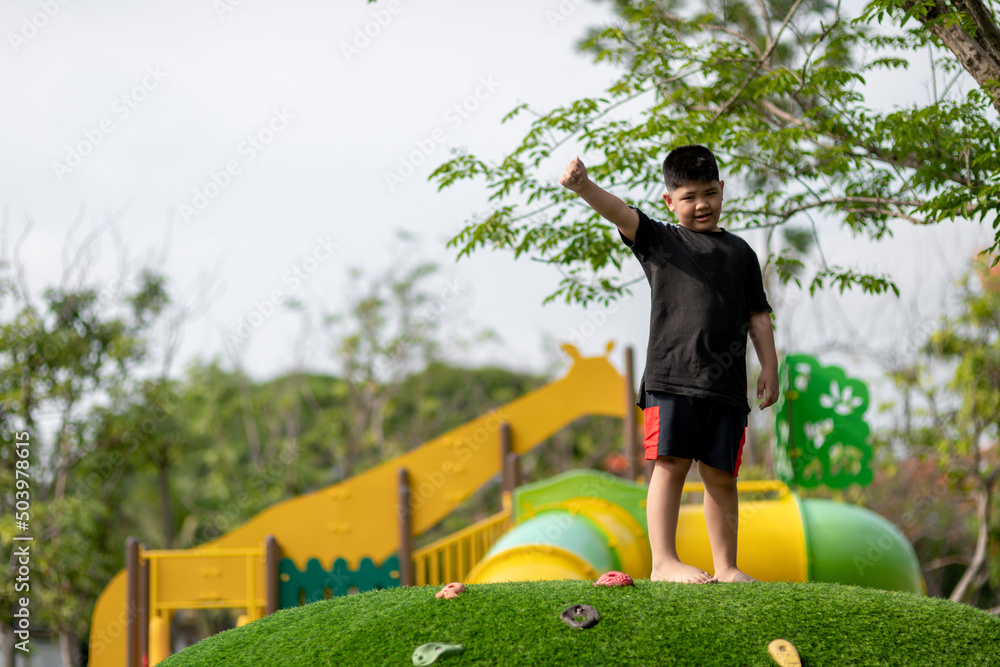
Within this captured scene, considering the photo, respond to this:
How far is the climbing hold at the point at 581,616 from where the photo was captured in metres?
2.40

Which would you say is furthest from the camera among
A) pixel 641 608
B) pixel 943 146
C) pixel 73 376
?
pixel 73 376

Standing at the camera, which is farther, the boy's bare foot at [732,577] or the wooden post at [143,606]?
→ the wooden post at [143,606]

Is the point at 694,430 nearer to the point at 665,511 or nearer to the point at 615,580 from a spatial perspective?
the point at 665,511

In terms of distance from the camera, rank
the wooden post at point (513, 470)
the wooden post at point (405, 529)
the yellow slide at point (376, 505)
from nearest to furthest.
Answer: the yellow slide at point (376, 505) < the wooden post at point (405, 529) < the wooden post at point (513, 470)

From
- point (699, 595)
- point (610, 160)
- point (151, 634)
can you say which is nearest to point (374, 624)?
point (699, 595)

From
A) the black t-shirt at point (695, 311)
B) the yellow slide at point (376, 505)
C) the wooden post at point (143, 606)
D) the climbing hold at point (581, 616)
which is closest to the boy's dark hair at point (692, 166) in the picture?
the black t-shirt at point (695, 311)

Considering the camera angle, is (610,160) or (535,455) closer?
(610,160)

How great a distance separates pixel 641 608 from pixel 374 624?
2.58 feet

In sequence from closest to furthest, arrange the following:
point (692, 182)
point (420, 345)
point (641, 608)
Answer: point (641, 608) → point (692, 182) → point (420, 345)

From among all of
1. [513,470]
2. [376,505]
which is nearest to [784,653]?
[513,470]

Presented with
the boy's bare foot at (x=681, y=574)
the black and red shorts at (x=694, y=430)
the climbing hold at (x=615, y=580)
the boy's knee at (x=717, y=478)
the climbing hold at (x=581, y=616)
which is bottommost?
the climbing hold at (x=581, y=616)

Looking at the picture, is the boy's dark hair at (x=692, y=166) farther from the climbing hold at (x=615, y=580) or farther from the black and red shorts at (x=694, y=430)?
the climbing hold at (x=615, y=580)

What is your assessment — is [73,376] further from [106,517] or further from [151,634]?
[151,634]

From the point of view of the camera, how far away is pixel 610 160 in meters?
4.48
